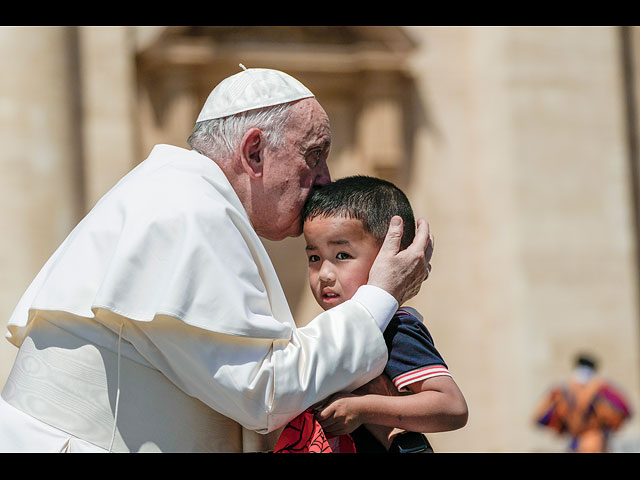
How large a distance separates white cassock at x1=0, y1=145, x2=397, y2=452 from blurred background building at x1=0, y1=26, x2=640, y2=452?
315 inches

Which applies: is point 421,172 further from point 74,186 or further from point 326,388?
point 326,388

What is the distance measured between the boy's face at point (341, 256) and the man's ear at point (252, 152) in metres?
0.24

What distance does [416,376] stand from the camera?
315 cm

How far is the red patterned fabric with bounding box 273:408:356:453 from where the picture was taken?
2.94 metres

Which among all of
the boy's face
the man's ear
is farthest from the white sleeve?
the man's ear

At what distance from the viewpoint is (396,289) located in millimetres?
3195

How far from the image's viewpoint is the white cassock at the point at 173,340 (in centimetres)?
287

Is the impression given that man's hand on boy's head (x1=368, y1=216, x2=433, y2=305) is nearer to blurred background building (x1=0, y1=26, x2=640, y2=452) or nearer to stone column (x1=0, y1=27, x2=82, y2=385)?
stone column (x1=0, y1=27, x2=82, y2=385)

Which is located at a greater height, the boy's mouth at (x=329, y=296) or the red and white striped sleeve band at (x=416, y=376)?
the boy's mouth at (x=329, y=296)

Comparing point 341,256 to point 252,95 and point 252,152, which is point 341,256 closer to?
point 252,152

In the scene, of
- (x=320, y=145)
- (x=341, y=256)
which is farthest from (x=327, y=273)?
(x=320, y=145)

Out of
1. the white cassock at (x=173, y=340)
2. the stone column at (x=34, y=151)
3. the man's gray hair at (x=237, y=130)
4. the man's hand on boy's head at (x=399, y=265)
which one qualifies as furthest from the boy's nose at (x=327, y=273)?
the stone column at (x=34, y=151)

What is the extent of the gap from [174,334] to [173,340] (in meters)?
0.01

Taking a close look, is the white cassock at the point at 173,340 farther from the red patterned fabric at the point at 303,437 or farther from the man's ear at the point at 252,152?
the man's ear at the point at 252,152
